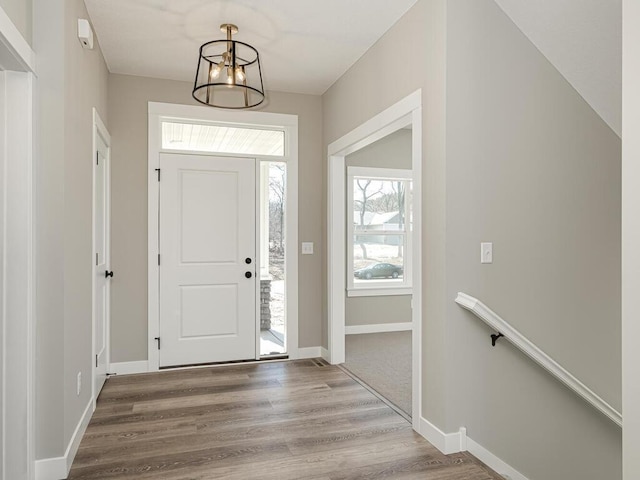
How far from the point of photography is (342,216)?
4.32 meters

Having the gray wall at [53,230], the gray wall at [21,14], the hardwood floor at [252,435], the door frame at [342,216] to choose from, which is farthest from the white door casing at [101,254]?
the door frame at [342,216]

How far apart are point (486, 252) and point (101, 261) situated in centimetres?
285

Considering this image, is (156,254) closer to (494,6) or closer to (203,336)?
(203,336)

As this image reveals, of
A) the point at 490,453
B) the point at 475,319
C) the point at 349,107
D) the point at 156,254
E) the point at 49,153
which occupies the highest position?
the point at 349,107

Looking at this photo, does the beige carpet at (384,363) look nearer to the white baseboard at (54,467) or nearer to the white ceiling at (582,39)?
the white baseboard at (54,467)

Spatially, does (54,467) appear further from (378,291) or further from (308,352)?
(378,291)

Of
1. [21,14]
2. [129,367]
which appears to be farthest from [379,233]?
[21,14]

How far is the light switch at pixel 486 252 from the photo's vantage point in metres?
2.64

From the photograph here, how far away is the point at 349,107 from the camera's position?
12.9 feet

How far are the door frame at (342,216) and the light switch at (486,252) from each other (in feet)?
1.18

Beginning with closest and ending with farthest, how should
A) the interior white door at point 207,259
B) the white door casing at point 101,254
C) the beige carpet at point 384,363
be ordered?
the white door casing at point 101,254 < the beige carpet at point 384,363 < the interior white door at point 207,259

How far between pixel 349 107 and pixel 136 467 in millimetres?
3043

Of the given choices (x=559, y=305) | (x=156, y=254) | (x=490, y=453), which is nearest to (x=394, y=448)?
(x=490, y=453)

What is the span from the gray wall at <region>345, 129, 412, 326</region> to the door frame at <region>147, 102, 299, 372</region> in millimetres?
1382
